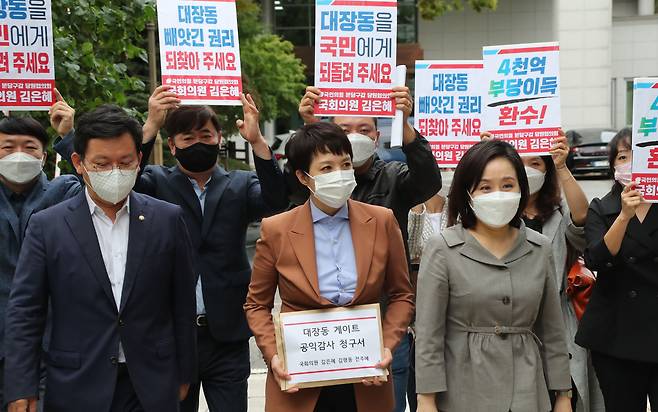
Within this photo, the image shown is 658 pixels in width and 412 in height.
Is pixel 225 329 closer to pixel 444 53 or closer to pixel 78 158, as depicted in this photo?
pixel 78 158

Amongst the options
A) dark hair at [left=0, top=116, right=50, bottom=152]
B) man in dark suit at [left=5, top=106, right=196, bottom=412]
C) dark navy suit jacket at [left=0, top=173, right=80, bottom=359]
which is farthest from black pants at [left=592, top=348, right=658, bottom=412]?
dark hair at [left=0, top=116, right=50, bottom=152]

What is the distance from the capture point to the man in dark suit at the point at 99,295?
362 cm

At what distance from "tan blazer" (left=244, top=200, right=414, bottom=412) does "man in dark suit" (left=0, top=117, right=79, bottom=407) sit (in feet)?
4.19

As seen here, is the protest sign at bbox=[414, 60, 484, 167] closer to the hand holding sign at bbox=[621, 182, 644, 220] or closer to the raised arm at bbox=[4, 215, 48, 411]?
the hand holding sign at bbox=[621, 182, 644, 220]

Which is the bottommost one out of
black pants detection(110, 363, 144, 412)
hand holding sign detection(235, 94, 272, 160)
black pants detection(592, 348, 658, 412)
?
black pants detection(592, 348, 658, 412)

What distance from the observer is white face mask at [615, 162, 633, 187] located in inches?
172

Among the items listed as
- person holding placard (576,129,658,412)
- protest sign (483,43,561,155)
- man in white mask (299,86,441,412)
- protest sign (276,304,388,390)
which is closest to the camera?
protest sign (276,304,388,390)

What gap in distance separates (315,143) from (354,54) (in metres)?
0.94

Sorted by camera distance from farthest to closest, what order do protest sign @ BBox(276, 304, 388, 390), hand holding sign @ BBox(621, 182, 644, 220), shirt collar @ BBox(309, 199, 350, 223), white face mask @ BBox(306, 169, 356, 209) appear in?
hand holding sign @ BBox(621, 182, 644, 220), shirt collar @ BBox(309, 199, 350, 223), white face mask @ BBox(306, 169, 356, 209), protest sign @ BBox(276, 304, 388, 390)

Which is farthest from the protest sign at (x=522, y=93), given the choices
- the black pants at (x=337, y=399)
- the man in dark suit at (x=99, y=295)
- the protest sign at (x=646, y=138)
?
the man in dark suit at (x=99, y=295)

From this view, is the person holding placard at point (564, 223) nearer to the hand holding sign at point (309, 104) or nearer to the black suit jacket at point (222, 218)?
the hand holding sign at point (309, 104)

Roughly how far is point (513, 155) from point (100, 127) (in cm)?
178

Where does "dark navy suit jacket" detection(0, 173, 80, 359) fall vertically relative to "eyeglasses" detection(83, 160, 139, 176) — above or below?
below

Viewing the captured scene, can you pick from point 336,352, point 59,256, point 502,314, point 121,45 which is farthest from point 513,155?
point 121,45
